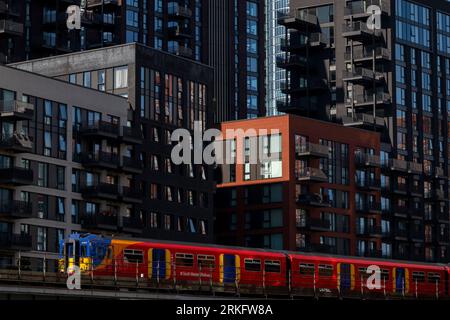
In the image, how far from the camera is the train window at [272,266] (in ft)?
255

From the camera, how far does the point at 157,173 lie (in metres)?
117

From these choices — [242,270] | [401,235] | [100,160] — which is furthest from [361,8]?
[242,270]

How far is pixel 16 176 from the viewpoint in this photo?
95.6 metres

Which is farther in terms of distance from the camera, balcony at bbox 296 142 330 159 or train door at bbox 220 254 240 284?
balcony at bbox 296 142 330 159

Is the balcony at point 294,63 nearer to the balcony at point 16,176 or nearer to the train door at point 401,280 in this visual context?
the balcony at point 16,176

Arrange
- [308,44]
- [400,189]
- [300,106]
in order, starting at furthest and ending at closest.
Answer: [300,106]
[308,44]
[400,189]

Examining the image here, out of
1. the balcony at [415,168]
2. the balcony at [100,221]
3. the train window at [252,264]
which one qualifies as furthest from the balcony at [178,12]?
Result: the train window at [252,264]

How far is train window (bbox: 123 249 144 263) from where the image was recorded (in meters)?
68.2

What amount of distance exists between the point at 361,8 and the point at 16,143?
75.0 meters

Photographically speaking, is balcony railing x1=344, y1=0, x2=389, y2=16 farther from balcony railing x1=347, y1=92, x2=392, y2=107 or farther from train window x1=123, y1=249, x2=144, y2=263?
train window x1=123, y1=249, x2=144, y2=263

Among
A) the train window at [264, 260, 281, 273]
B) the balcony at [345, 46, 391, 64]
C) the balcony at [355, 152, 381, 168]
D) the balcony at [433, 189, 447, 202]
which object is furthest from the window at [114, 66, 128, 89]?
the balcony at [433, 189, 447, 202]

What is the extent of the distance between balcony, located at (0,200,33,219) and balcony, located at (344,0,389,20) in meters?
74.7

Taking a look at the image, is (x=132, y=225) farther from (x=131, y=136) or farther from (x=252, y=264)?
(x=252, y=264)
